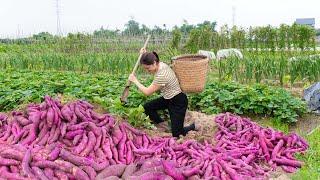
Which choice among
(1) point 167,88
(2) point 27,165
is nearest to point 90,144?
(2) point 27,165

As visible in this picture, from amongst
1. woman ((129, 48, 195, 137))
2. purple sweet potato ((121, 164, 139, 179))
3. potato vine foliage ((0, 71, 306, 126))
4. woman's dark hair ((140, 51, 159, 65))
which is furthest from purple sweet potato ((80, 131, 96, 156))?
potato vine foliage ((0, 71, 306, 126))

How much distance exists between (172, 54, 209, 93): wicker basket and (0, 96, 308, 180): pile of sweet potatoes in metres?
0.69

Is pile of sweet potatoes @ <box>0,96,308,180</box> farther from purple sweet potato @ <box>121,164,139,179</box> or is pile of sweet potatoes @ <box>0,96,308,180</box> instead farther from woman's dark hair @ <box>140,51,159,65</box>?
woman's dark hair @ <box>140,51,159,65</box>

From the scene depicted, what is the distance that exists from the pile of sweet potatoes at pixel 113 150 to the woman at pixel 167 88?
48 centimetres

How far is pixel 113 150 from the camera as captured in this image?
5.29 m

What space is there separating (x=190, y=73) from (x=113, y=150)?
1625 millimetres

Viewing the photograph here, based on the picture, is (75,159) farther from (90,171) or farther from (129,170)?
(129,170)

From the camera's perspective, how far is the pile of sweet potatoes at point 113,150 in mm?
4547

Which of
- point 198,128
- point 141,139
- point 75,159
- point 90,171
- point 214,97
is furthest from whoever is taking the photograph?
point 214,97

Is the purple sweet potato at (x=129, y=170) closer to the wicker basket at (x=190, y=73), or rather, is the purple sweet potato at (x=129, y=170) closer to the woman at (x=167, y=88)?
the woman at (x=167, y=88)

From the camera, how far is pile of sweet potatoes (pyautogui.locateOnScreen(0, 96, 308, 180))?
4.55 metres

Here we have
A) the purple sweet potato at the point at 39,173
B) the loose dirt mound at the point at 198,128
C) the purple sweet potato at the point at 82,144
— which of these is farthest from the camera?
the loose dirt mound at the point at 198,128

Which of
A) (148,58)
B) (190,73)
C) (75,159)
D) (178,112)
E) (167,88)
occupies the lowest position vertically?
(75,159)

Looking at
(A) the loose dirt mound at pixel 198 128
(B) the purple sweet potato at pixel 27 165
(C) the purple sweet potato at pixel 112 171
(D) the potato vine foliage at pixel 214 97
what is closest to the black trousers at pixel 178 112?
(A) the loose dirt mound at pixel 198 128
